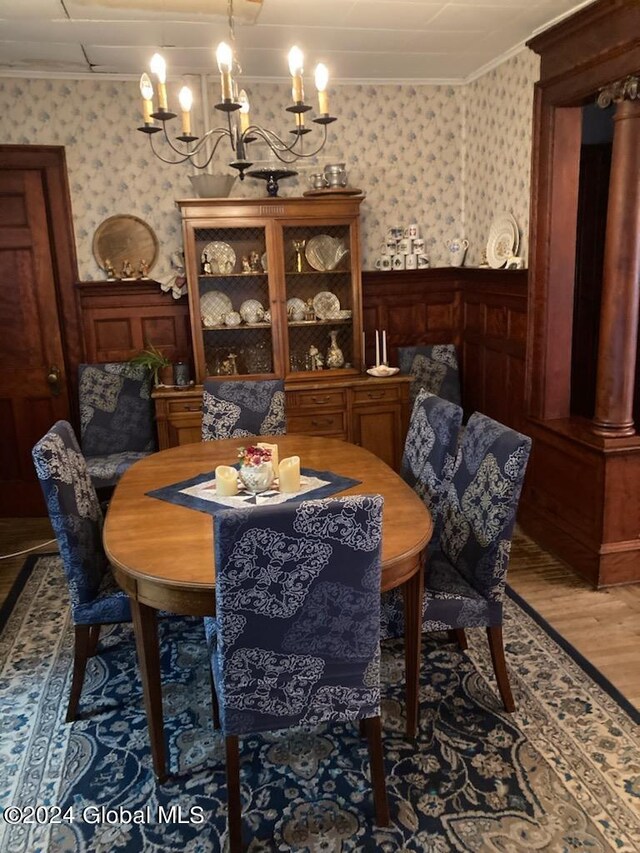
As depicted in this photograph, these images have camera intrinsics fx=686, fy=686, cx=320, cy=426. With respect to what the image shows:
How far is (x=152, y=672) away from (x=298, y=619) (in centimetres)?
63

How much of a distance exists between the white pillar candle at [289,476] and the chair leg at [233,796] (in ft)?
2.87

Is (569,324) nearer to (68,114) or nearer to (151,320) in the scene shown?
(151,320)

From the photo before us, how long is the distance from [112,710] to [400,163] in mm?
3684

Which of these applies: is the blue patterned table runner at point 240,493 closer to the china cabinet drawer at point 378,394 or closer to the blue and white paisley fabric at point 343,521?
the blue and white paisley fabric at point 343,521

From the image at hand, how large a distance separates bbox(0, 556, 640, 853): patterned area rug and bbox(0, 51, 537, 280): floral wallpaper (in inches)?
101

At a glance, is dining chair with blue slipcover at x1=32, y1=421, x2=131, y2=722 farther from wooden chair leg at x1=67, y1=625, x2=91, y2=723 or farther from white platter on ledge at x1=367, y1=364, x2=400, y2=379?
white platter on ledge at x1=367, y1=364, x2=400, y2=379

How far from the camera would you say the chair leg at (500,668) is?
2.33 m

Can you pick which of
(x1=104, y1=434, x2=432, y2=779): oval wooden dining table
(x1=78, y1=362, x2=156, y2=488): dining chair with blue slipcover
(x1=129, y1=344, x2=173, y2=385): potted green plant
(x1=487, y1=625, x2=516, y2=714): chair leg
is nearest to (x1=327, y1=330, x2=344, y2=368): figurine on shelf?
(x1=129, y1=344, x2=173, y2=385): potted green plant

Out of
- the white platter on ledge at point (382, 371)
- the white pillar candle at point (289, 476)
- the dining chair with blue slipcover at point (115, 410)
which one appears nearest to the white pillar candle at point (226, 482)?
the white pillar candle at point (289, 476)

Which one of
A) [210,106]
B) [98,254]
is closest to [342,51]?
[210,106]

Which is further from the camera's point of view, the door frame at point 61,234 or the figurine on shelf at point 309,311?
the figurine on shelf at point 309,311

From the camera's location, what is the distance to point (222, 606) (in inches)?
64.1

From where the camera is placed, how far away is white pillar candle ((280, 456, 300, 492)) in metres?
2.42

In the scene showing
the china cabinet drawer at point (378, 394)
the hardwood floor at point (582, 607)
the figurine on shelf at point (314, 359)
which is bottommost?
the hardwood floor at point (582, 607)
